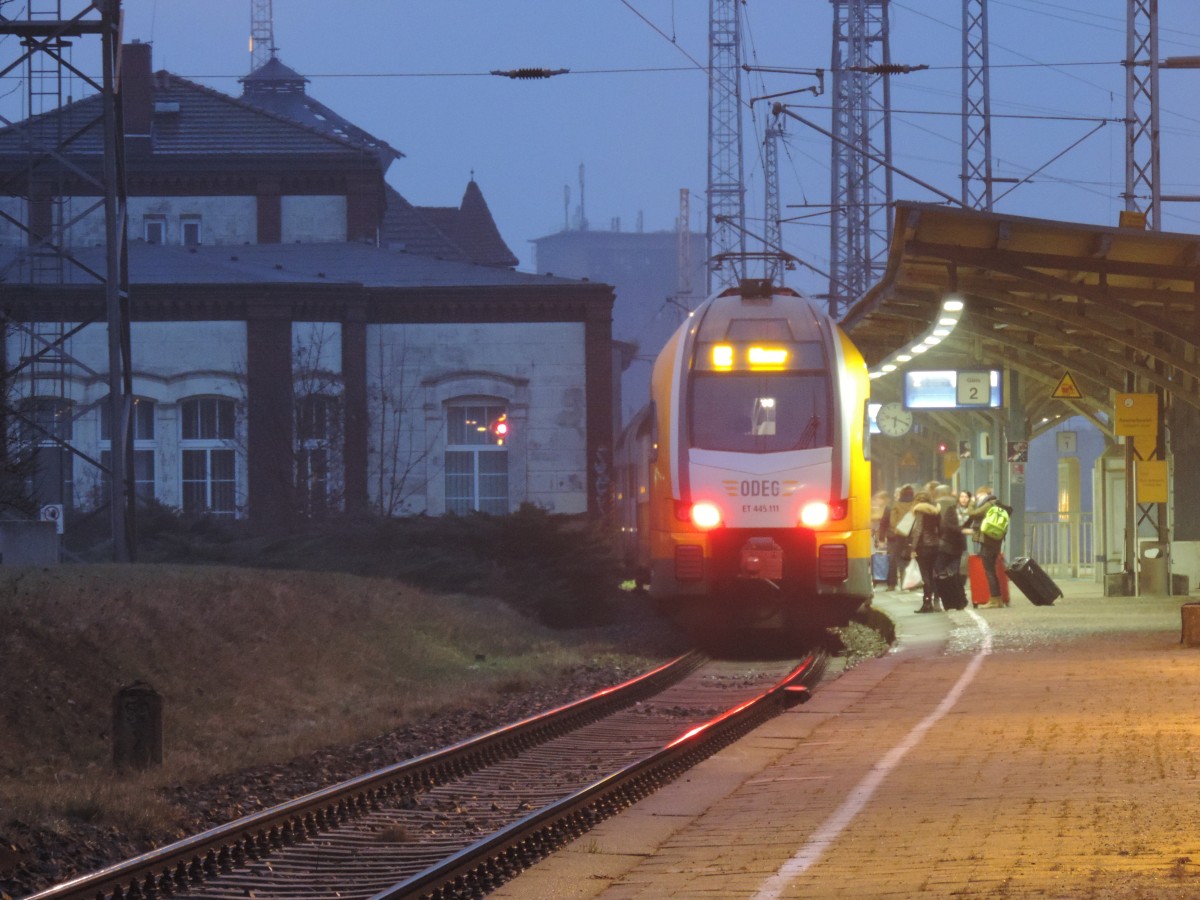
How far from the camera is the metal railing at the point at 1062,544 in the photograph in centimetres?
3366

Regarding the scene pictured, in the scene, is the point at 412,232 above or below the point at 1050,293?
above

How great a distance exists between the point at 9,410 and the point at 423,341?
86.6 feet

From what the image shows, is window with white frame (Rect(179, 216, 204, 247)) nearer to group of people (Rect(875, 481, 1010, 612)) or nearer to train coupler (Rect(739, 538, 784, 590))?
group of people (Rect(875, 481, 1010, 612))

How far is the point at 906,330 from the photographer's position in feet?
90.5

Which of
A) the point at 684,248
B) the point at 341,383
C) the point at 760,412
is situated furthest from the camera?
the point at 684,248

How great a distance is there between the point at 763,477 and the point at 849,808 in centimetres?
1005

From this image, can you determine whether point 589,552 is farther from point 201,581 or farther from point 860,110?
point 860,110

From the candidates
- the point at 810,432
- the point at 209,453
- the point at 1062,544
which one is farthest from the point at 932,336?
the point at 209,453

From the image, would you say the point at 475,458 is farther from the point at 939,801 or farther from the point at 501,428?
the point at 939,801

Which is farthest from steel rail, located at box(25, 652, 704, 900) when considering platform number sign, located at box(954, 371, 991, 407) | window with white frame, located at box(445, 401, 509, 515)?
window with white frame, located at box(445, 401, 509, 515)

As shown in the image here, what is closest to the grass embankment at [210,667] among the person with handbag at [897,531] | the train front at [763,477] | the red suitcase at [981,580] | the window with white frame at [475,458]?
the train front at [763,477]

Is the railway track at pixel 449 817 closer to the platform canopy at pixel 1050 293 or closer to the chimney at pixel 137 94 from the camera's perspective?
the platform canopy at pixel 1050 293

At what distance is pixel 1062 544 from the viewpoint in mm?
35094

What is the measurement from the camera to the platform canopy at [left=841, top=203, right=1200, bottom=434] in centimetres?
1950
